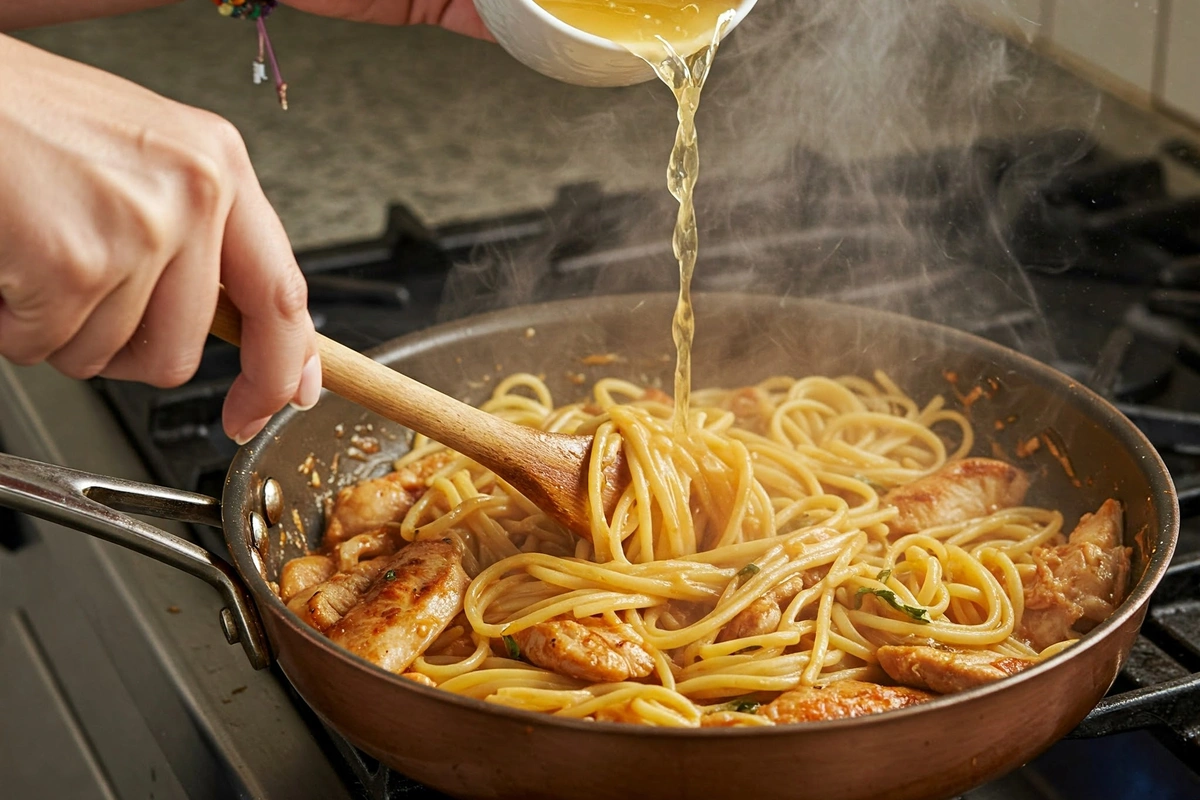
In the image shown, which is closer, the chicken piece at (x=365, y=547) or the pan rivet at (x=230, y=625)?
the pan rivet at (x=230, y=625)

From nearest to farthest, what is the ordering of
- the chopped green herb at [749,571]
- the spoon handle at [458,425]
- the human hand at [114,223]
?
1. the human hand at [114,223]
2. the spoon handle at [458,425]
3. the chopped green herb at [749,571]

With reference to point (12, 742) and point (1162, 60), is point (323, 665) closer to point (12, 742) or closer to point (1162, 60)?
point (12, 742)

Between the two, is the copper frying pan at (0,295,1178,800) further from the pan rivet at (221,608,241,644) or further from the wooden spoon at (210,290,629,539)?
the wooden spoon at (210,290,629,539)

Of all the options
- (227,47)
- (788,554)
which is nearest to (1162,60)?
(788,554)

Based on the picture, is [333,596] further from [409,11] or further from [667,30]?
[409,11]

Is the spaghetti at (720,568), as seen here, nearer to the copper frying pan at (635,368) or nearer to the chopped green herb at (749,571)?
the chopped green herb at (749,571)

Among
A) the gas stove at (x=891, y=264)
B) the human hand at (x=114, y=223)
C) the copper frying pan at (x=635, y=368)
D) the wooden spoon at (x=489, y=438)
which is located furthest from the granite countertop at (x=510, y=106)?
the human hand at (x=114, y=223)

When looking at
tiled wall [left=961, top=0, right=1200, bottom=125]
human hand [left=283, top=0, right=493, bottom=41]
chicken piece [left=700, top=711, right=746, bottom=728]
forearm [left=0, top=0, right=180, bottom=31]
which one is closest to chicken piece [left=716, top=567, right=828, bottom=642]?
chicken piece [left=700, top=711, right=746, bottom=728]
